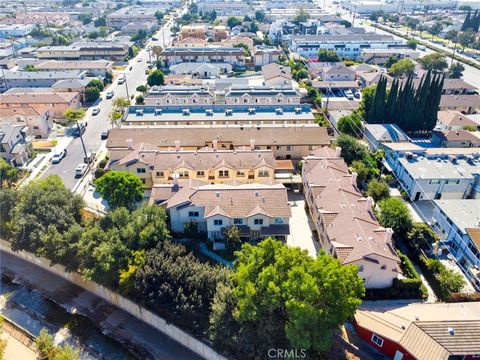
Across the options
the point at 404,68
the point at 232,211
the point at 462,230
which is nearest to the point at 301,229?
the point at 232,211

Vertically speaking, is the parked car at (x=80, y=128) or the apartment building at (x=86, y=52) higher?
the apartment building at (x=86, y=52)

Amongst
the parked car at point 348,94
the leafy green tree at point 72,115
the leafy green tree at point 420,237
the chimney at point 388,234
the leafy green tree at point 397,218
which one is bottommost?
the parked car at point 348,94

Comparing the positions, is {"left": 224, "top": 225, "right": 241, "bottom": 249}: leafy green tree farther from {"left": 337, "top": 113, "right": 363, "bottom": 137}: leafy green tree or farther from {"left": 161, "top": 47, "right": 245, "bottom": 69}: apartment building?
{"left": 161, "top": 47, "right": 245, "bottom": 69}: apartment building

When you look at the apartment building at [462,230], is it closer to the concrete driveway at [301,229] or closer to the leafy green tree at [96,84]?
the concrete driveway at [301,229]

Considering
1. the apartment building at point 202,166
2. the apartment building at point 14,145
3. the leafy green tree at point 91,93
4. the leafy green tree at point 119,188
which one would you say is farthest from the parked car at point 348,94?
the apartment building at point 14,145

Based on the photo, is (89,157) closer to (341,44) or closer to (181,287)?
(181,287)

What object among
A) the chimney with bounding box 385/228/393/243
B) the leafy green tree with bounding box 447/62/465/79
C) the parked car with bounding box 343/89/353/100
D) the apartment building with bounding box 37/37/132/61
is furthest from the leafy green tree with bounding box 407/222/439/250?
the apartment building with bounding box 37/37/132/61
